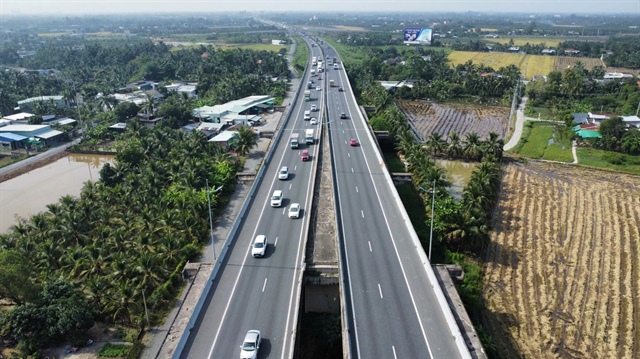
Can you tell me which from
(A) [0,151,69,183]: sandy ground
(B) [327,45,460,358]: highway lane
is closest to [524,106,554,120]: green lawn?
(B) [327,45,460,358]: highway lane

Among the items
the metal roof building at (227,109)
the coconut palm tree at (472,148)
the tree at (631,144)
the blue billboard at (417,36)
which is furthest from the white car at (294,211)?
the blue billboard at (417,36)

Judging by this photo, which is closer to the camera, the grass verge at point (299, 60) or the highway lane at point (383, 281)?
the highway lane at point (383, 281)

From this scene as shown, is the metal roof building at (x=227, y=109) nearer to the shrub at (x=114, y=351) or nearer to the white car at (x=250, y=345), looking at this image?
the shrub at (x=114, y=351)

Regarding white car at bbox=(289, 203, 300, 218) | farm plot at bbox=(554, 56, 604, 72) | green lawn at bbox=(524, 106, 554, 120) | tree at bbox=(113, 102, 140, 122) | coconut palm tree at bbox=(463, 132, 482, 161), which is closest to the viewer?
white car at bbox=(289, 203, 300, 218)

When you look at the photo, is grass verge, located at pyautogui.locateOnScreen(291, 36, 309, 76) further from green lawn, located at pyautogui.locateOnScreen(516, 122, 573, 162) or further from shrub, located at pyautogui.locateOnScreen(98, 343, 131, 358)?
shrub, located at pyautogui.locateOnScreen(98, 343, 131, 358)

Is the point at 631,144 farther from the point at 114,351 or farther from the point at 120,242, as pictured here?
the point at 114,351

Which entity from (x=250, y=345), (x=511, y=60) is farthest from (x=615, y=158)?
(x=511, y=60)
